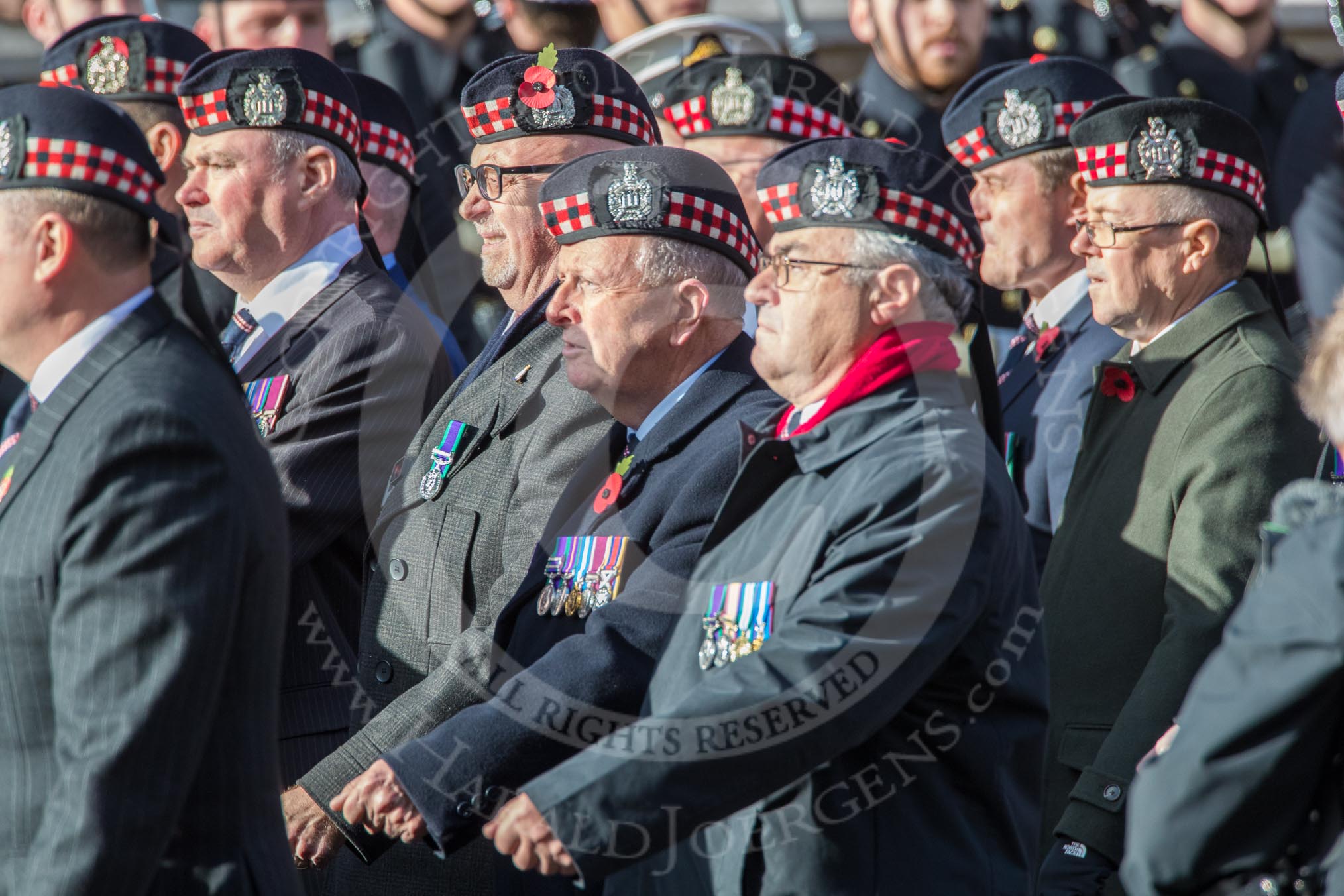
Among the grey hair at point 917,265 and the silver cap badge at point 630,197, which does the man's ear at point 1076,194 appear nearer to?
the silver cap badge at point 630,197

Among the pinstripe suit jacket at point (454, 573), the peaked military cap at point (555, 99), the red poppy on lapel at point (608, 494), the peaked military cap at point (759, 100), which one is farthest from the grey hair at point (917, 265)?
the peaked military cap at point (759, 100)

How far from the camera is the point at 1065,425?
4555 mm

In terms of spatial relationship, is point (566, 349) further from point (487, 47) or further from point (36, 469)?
point (487, 47)

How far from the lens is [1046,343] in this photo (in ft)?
15.7

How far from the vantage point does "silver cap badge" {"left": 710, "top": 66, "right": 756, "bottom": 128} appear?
5734 millimetres

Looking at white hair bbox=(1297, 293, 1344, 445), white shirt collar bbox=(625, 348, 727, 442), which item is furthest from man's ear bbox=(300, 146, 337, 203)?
white hair bbox=(1297, 293, 1344, 445)

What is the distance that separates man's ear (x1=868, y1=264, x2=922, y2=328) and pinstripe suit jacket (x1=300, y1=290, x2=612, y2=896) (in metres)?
0.80

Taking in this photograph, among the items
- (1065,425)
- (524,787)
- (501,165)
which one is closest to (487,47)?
(501,165)

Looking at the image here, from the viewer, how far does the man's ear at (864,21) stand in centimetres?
704

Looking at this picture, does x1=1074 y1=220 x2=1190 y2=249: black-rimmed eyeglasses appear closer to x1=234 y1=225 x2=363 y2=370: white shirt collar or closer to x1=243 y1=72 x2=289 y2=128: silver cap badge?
x1=234 y1=225 x2=363 y2=370: white shirt collar

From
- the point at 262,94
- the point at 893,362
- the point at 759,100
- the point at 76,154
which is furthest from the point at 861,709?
the point at 759,100

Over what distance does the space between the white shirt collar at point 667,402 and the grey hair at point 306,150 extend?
136 centimetres

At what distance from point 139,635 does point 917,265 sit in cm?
154

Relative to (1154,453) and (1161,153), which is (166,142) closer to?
(1161,153)
